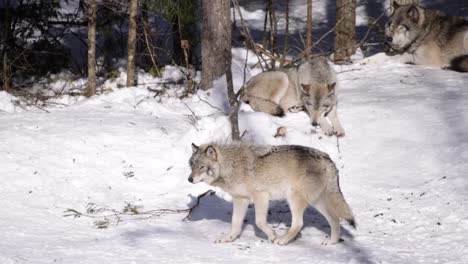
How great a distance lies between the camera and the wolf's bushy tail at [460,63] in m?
13.2

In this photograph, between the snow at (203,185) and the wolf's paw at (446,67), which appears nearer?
the snow at (203,185)

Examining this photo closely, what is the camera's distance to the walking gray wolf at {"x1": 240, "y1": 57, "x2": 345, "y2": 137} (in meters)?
11.2

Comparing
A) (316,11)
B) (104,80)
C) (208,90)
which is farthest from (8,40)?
(316,11)

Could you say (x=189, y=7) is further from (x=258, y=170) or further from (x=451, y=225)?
(x=451, y=225)

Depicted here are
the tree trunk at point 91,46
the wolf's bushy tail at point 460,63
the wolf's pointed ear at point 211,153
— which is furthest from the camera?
the wolf's bushy tail at point 460,63

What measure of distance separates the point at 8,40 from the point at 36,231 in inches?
283

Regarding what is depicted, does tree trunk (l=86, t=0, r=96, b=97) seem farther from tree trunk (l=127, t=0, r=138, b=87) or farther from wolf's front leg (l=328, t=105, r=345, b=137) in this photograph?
wolf's front leg (l=328, t=105, r=345, b=137)

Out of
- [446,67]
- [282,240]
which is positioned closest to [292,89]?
[446,67]

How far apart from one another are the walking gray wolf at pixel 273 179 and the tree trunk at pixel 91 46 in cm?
523

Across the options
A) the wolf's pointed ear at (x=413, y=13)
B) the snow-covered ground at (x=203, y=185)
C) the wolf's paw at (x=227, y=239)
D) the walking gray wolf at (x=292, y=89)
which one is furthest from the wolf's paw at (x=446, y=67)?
the wolf's paw at (x=227, y=239)

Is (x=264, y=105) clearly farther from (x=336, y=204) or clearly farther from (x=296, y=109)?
(x=336, y=204)

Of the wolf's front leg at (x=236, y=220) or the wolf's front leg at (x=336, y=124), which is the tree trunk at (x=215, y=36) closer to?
the wolf's front leg at (x=336, y=124)

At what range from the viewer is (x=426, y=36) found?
14211 mm

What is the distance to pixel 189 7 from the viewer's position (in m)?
13.7
